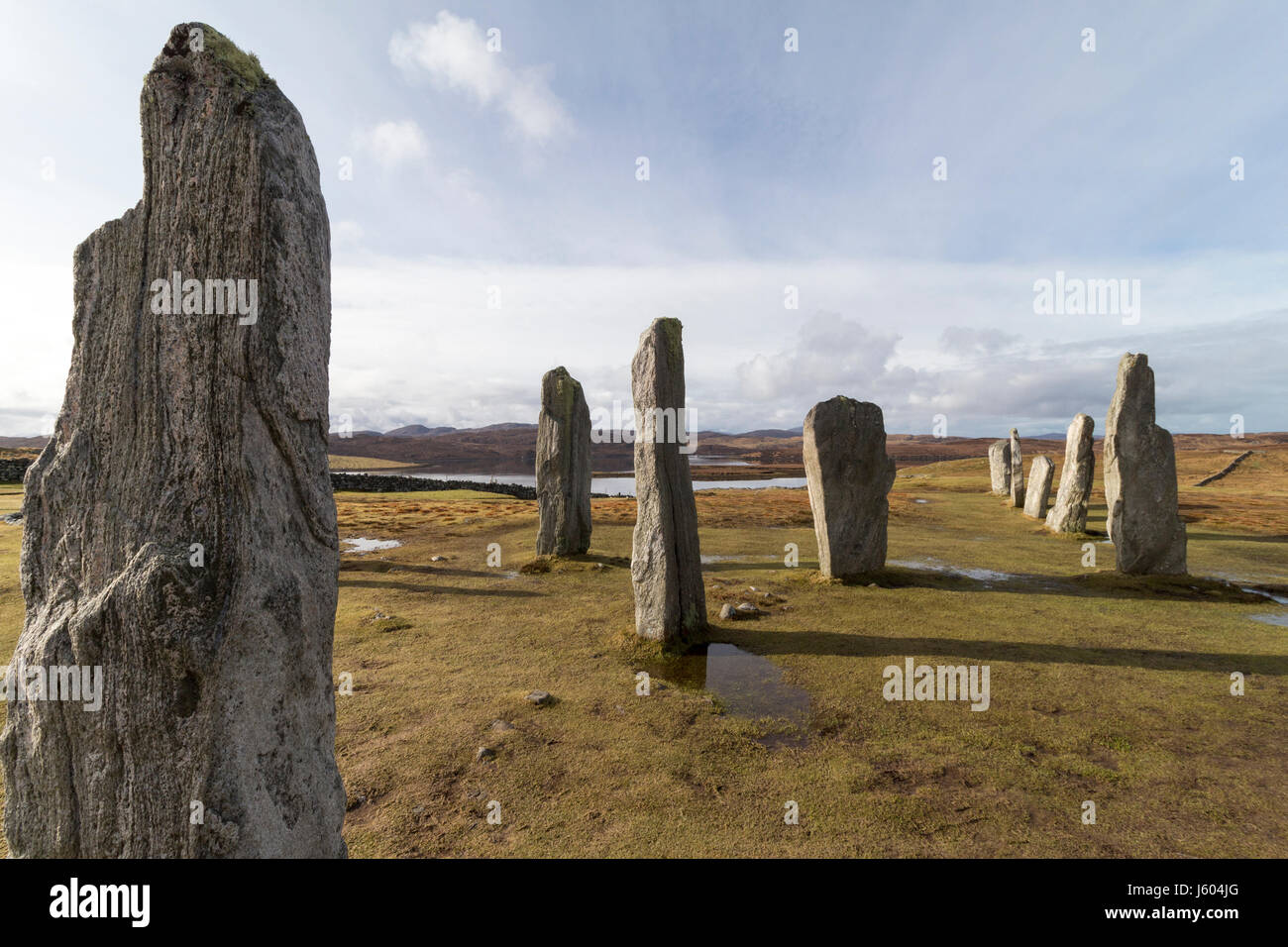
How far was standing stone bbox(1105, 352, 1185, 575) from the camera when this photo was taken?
1092 cm

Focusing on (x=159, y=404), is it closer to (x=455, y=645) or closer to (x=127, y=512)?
(x=127, y=512)

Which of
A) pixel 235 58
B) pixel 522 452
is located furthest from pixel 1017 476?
pixel 522 452

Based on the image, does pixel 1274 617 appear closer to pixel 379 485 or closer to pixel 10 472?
pixel 379 485

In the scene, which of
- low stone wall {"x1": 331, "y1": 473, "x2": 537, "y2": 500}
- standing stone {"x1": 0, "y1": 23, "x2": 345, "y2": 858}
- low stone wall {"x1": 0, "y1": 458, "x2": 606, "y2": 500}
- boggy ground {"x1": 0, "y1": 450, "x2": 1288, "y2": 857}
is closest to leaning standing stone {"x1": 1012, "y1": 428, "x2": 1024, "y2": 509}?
boggy ground {"x1": 0, "y1": 450, "x2": 1288, "y2": 857}

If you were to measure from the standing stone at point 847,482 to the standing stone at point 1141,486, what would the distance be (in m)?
4.18

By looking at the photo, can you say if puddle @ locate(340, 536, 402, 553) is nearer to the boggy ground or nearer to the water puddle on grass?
the boggy ground

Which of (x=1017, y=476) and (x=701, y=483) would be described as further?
(x=701, y=483)

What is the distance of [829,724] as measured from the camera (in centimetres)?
559

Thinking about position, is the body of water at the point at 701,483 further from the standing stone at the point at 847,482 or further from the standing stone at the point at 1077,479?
the standing stone at the point at 847,482

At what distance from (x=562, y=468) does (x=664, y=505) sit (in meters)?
6.14

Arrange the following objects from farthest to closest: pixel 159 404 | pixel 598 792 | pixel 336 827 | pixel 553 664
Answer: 1. pixel 553 664
2. pixel 598 792
3. pixel 336 827
4. pixel 159 404

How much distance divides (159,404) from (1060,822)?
5889 millimetres
